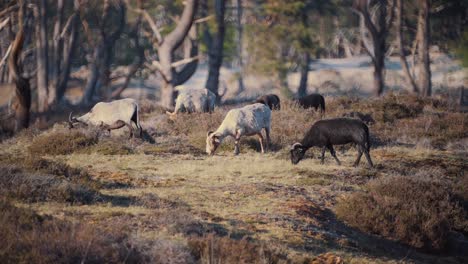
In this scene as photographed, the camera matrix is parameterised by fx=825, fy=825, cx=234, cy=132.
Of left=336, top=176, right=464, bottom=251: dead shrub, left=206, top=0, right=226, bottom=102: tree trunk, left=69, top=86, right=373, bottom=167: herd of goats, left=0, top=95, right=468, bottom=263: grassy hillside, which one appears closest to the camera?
left=0, top=95, right=468, bottom=263: grassy hillside

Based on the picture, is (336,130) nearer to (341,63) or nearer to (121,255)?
(121,255)

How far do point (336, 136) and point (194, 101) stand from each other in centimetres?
894

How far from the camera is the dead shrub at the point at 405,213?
1471 centimetres

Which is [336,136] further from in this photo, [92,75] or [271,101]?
[92,75]

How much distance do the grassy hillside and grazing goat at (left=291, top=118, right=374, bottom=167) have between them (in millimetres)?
382

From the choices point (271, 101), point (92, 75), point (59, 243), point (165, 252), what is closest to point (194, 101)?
point (271, 101)

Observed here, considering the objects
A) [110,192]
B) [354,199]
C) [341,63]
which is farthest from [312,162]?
[341,63]

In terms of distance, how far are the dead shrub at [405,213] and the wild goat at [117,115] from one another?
8536mm

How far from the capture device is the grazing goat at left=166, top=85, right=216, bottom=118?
1061 inches

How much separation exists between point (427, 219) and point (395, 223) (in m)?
0.69

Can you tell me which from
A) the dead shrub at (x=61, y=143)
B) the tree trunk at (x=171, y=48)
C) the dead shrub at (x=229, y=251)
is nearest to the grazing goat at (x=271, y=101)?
the dead shrub at (x=61, y=143)

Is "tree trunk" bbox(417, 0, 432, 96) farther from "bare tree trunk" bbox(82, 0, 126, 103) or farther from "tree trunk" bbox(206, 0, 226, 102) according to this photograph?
"bare tree trunk" bbox(82, 0, 126, 103)

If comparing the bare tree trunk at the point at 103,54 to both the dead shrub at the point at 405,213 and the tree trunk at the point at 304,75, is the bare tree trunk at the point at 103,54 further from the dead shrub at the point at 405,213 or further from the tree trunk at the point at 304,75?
the dead shrub at the point at 405,213

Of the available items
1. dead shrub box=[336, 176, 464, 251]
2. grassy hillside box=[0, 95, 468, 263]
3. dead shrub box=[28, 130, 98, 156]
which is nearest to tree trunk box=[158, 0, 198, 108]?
grassy hillside box=[0, 95, 468, 263]
